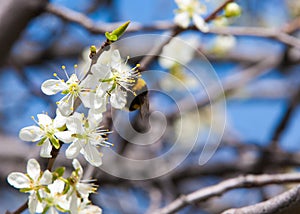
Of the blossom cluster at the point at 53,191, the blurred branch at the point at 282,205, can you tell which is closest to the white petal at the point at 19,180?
the blossom cluster at the point at 53,191

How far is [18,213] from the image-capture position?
0.80 meters

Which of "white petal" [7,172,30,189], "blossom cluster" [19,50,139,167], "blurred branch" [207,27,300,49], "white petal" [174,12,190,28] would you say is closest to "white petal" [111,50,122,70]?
"blossom cluster" [19,50,139,167]

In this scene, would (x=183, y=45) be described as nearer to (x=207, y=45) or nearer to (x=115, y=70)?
(x=207, y=45)

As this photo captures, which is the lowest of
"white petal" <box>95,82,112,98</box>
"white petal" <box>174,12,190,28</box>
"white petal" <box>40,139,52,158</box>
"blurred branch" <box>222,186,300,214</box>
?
"blurred branch" <box>222,186,300,214</box>

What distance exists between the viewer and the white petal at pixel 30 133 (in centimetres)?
83

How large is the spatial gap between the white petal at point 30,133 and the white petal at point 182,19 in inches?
24.2

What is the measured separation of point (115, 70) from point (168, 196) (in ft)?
3.47

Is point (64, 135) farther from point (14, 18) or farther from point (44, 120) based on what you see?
point (14, 18)

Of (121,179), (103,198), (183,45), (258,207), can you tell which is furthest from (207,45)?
(258,207)

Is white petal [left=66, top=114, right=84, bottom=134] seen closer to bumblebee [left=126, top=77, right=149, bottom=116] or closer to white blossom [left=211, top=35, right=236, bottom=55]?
bumblebee [left=126, top=77, right=149, bottom=116]

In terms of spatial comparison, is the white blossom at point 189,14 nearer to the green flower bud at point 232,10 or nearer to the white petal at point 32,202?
the green flower bud at point 232,10

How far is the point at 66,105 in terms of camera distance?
79 cm

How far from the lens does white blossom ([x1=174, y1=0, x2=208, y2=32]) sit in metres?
1.35

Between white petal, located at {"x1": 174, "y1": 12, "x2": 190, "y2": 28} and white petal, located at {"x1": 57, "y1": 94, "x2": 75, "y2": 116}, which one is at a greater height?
white petal, located at {"x1": 174, "y1": 12, "x2": 190, "y2": 28}
